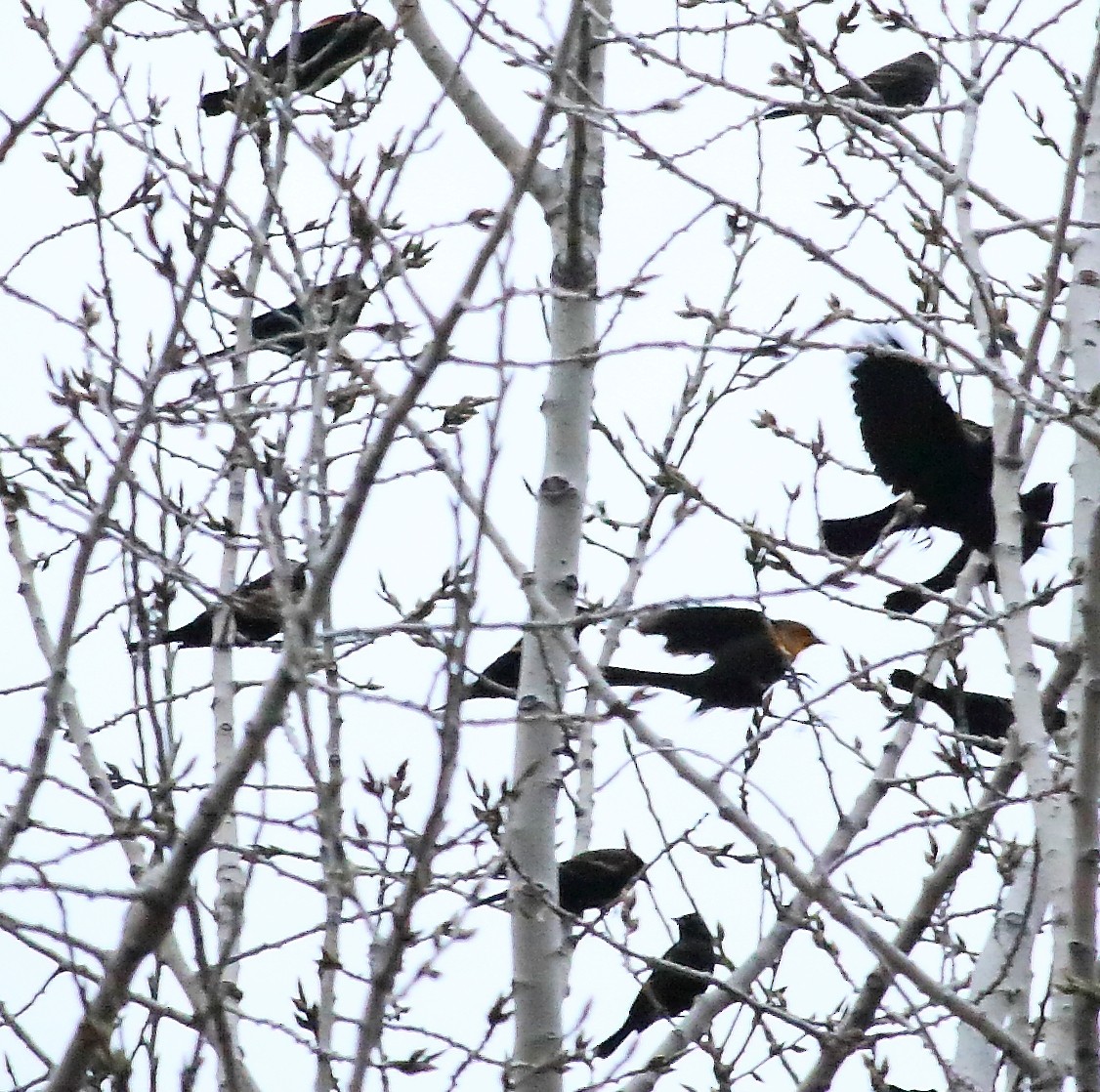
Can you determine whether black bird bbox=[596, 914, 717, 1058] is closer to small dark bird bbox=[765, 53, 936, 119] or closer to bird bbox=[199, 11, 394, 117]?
bird bbox=[199, 11, 394, 117]

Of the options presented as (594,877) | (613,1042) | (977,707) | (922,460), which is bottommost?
(613,1042)

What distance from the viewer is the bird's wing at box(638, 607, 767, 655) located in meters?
4.90

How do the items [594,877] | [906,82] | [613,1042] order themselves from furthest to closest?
[906,82] → [613,1042] → [594,877]

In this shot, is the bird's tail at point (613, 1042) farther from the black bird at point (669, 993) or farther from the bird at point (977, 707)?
the bird at point (977, 707)

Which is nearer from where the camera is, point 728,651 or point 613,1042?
point 728,651

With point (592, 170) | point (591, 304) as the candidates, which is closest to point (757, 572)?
point (591, 304)

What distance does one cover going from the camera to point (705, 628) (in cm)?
497

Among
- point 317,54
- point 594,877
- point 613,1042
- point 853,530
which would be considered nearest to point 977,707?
point 853,530

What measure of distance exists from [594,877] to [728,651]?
80 cm

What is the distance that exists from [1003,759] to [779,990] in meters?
1.09

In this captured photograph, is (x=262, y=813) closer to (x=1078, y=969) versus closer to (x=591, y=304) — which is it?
(x=1078, y=969)

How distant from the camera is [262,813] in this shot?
2527 millimetres

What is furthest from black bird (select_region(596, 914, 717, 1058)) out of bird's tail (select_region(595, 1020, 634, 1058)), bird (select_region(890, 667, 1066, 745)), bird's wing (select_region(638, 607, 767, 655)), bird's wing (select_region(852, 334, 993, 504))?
bird's wing (select_region(852, 334, 993, 504))

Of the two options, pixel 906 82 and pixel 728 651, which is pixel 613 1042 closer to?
pixel 728 651
